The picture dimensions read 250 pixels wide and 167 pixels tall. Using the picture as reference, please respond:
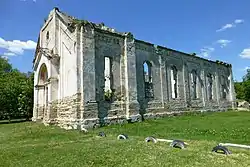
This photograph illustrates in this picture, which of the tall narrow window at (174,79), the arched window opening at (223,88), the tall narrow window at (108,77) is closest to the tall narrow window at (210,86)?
the arched window opening at (223,88)

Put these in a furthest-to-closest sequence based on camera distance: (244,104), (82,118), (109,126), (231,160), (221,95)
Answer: (244,104) < (221,95) < (109,126) < (82,118) < (231,160)

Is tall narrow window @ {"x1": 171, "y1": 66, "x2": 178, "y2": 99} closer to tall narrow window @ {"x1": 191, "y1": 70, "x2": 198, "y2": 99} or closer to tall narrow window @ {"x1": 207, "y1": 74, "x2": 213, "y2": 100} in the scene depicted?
tall narrow window @ {"x1": 191, "y1": 70, "x2": 198, "y2": 99}

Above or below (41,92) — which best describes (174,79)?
above

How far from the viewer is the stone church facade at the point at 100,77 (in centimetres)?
1595

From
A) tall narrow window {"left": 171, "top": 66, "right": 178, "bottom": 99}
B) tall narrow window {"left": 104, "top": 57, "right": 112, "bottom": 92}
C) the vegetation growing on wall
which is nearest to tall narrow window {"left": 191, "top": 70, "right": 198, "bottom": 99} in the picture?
tall narrow window {"left": 171, "top": 66, "right": 178, "bottom": 99}

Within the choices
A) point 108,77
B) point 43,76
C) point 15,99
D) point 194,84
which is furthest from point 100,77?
point 15,99

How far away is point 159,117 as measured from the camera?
20969 millimetres

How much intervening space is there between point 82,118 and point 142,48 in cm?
875

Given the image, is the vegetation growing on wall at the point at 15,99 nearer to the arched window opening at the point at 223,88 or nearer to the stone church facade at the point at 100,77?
the stone church facade at the point at 100,77

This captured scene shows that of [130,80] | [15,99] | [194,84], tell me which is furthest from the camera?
[15,99]

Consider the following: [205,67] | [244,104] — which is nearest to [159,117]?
[205,67]

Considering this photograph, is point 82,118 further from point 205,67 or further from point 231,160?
point 205,67

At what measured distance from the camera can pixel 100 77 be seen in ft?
55.6

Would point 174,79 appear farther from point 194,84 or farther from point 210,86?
point 210,86
